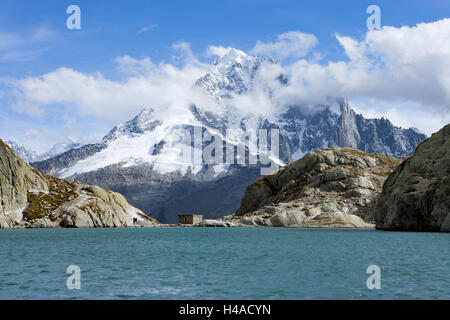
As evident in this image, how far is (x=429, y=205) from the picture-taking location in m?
137

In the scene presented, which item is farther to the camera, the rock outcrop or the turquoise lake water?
the rock outcrop

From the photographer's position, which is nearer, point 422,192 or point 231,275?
point 231,275

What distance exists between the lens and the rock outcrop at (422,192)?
133125 mm

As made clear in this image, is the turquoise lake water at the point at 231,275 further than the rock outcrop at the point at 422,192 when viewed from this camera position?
No

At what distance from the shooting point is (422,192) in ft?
458

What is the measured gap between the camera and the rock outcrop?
5241 inches

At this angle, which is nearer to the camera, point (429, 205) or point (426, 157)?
point (429, 205)

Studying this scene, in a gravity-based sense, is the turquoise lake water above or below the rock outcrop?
below

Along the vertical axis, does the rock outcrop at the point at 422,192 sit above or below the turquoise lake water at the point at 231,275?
above

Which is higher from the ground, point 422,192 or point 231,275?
point 422,192
